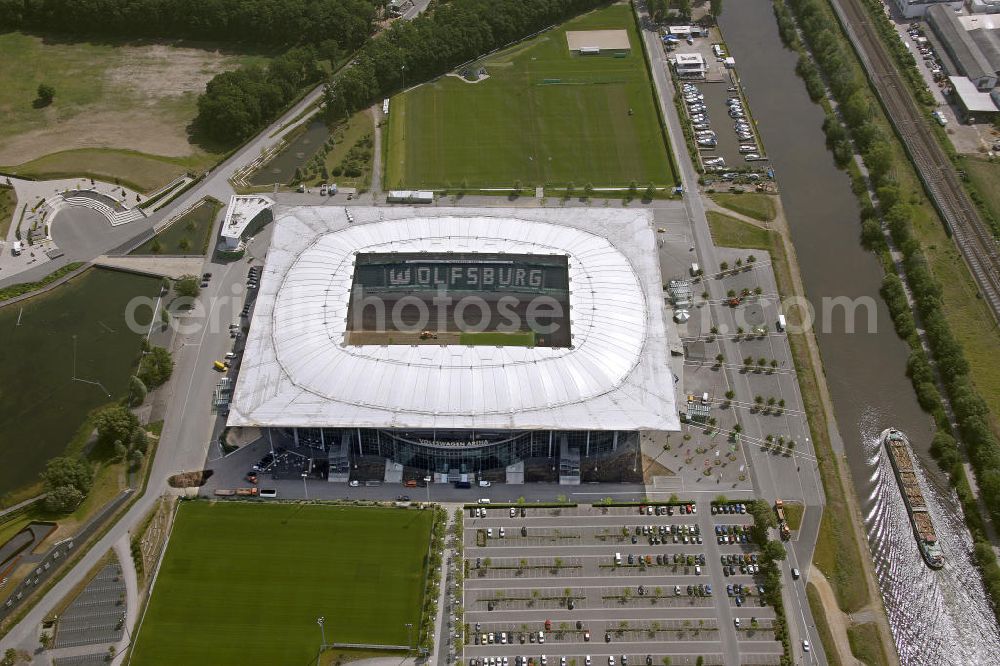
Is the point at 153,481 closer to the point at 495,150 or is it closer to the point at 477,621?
the point at 477,621

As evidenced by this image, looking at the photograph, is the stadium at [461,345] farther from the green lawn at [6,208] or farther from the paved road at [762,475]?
the green lawn at [6,208]

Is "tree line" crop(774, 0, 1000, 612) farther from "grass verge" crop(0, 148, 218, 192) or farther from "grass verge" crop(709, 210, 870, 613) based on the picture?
"grass verge" crop(0, 148, 218, 192)

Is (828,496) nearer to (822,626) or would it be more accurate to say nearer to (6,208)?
(822,626)

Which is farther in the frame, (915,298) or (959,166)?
(959,166)

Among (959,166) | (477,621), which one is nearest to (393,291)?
(477,621)

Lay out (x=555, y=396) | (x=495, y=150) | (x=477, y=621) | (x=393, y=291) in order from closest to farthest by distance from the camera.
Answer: (x=477, y=621) < (x=555, y=396) < (x=393, y=291) < (x=495, y=150)

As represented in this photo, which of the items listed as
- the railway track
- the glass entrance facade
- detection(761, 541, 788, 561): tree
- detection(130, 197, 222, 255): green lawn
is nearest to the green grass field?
the glass entrance facade

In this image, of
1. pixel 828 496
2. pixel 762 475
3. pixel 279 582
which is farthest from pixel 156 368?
pixel 828 496
